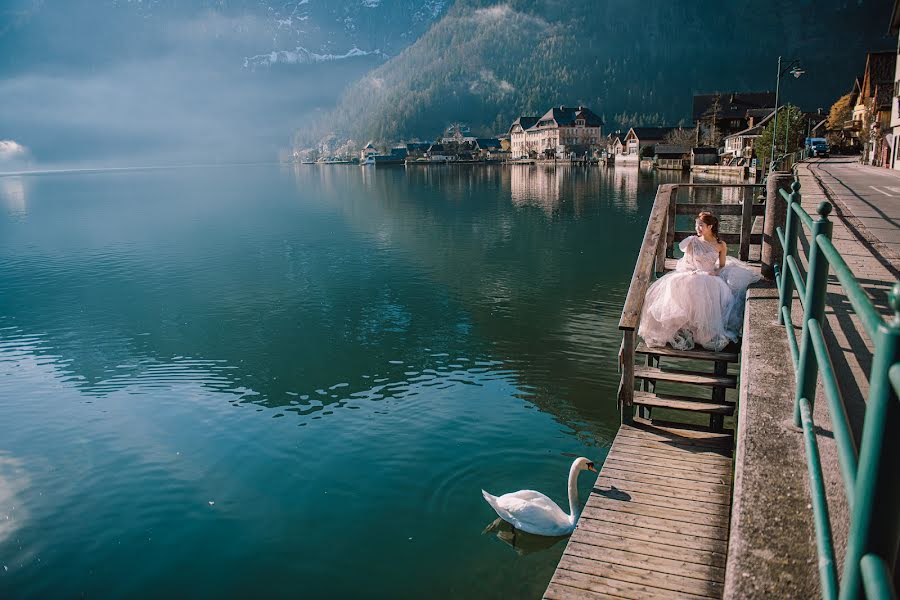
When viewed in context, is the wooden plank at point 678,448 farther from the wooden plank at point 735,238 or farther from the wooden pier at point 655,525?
the wooden plank at point 735,238

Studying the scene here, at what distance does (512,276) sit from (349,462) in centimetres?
1772

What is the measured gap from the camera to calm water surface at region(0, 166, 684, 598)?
32.8 ft

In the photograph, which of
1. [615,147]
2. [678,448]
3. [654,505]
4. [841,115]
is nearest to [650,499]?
[654,505]

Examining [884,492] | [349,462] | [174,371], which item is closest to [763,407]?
[884,492]

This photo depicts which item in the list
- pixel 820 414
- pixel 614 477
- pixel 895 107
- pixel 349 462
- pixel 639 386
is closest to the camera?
pixel 820 414

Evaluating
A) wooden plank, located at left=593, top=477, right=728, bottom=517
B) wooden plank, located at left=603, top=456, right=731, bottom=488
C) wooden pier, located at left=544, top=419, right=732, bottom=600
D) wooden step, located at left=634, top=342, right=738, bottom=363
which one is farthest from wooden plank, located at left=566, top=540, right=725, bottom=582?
wooden step, located at left=634, top=342, right=738, bottom=363

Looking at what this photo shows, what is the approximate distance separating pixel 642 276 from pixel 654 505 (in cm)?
371

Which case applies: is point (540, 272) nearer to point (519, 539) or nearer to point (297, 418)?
point (297, 418)

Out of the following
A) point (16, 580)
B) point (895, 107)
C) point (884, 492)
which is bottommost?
point (16, 580)

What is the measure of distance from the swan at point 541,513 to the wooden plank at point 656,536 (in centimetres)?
201

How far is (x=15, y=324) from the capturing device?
24.8 meters

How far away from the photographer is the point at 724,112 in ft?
504

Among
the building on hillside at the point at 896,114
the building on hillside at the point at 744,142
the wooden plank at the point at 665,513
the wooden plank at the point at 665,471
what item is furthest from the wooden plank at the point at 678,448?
the building on hillside at the point at 744,142

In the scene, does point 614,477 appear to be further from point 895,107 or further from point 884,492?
point 895,107
